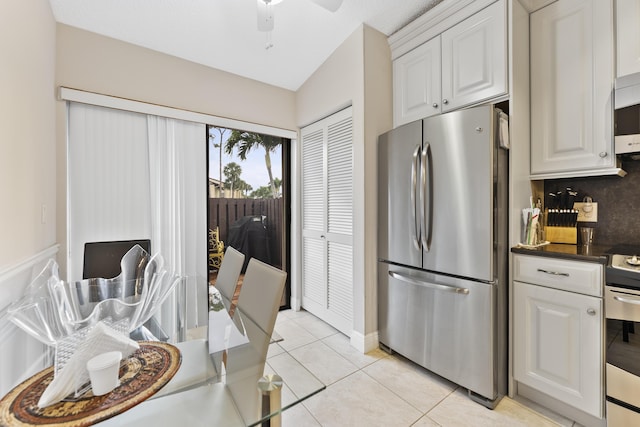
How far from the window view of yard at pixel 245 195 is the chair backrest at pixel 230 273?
1.04 meters

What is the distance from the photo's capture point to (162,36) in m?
2.35

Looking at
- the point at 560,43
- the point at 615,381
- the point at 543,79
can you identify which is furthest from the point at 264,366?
the point at 560,43

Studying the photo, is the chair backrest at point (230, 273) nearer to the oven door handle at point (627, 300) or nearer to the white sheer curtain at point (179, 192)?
the white sheer curtain at point (179, 192)

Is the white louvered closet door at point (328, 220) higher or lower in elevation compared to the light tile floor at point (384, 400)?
higher

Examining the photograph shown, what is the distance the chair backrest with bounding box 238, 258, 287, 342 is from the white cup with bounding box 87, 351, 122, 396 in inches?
19.8

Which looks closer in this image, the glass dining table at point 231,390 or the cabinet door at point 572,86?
the glass dining table at point 231,390

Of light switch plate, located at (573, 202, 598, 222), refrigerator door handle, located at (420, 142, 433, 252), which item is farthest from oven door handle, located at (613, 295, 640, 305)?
refrigerator door handle, located at (420, 142, 433, 252)

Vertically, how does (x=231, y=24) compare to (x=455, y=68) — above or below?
above

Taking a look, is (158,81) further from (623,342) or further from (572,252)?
(623,342)

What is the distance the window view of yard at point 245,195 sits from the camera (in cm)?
296

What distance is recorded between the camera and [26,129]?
5.16ft

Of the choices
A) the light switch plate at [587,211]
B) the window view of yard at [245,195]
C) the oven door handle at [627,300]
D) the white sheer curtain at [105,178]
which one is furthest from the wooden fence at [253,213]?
the oven door handle at [627,300]

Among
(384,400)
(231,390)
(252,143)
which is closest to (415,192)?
(384,400)

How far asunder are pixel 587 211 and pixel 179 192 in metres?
3.21
